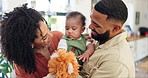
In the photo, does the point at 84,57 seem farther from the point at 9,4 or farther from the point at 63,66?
the point at 9,4

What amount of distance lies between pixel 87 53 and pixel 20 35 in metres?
0.50

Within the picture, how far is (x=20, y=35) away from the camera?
1.10 m

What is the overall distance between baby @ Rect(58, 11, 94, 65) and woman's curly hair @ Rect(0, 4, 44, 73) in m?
0.26

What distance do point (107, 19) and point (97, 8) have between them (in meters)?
0.11

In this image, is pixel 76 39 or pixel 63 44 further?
pixel 76 39

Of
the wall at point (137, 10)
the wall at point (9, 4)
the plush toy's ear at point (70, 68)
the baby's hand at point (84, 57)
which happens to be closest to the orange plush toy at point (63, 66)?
the plush toy's ear at point (70, 68)

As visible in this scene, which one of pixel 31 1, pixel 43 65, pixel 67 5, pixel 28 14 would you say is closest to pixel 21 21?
pixel 28 14

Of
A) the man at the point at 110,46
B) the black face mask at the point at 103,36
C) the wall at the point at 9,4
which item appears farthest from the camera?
the wall at the point at 9,4

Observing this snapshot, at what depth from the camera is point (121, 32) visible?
47.6 inches

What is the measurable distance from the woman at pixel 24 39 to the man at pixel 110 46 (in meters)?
0.36

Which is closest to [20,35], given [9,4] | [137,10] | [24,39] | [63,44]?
[24,39]

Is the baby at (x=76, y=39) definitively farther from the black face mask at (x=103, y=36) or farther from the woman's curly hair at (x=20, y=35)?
the woman's curly hair at (x=20, y=35)

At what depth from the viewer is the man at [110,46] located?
40.6 inches

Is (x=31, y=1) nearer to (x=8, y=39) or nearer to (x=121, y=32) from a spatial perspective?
(x=8, y=39)
